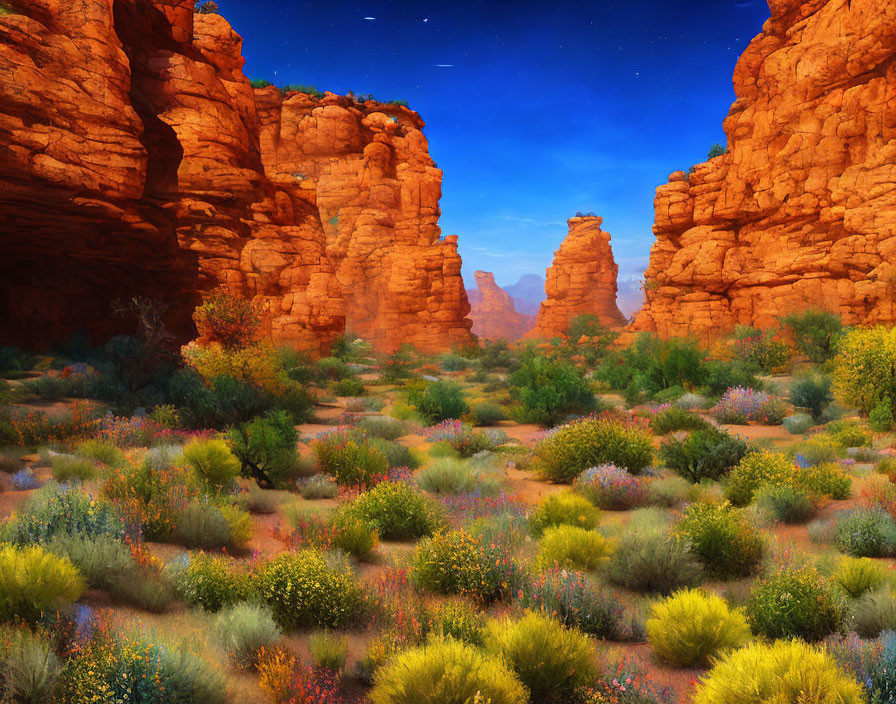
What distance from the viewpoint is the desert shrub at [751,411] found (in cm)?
1307

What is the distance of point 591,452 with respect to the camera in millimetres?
9047

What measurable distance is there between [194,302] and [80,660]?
1794 centimetres

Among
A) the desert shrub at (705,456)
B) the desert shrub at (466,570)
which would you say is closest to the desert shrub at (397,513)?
the desert shrub at (466,570)

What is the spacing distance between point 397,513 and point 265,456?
3.12 meters

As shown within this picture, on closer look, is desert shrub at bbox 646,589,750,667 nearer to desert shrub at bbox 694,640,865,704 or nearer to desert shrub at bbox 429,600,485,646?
desert shrub at bbox 694,640,865,704

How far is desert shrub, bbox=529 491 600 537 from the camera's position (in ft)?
21.1

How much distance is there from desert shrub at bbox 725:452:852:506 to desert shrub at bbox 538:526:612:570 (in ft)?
9.59

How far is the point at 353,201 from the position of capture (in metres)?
45.8

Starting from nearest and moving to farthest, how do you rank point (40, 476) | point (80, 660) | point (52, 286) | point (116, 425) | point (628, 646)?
point (80, 660) → point (628, 646) → point (40, 476) → point (116, 425) → point (52, 286)

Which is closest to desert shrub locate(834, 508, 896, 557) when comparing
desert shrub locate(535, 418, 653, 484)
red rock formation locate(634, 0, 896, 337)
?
desert shrub locate(535, 418, 653, 484)

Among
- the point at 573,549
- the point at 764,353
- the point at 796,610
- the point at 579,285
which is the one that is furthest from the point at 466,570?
the point at 579,285

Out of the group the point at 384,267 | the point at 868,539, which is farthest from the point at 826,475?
the point at 384,267

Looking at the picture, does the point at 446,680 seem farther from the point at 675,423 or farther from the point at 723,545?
the point at 675,423

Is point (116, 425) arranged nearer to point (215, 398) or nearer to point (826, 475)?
point (215, 398)
